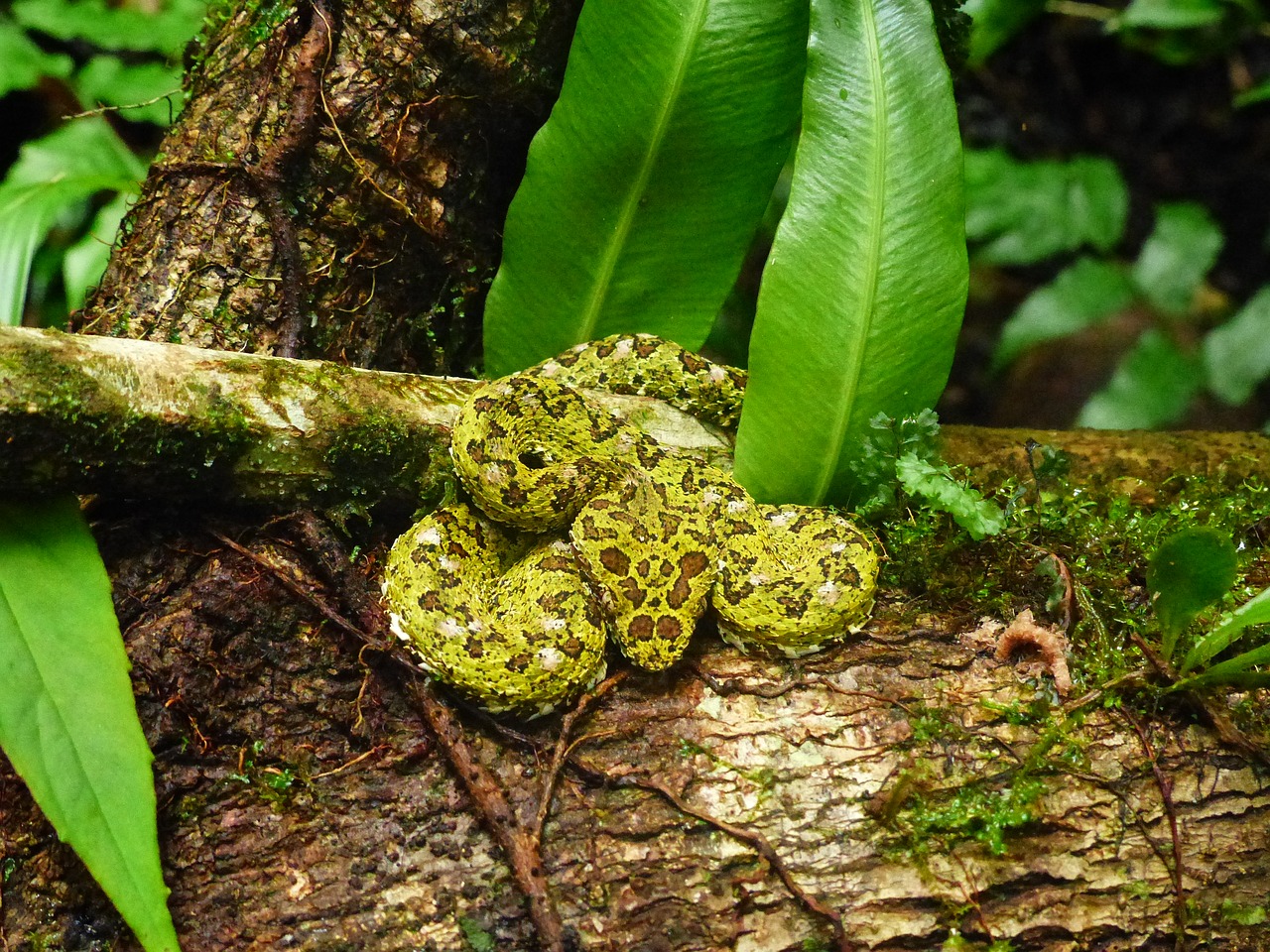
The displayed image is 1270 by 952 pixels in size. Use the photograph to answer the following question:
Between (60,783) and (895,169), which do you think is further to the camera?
(895,169)

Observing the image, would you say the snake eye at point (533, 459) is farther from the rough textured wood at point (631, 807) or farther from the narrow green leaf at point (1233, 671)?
the narrow green leaf at point (1233, 671)

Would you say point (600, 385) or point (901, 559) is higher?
point (600, 385)

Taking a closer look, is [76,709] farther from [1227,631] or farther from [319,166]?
[1227,631]

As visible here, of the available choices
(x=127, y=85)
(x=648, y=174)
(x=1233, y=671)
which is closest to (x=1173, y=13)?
(x=648, y=174)

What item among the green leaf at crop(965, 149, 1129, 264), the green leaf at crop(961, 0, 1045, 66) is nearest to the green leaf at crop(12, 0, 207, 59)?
the green leaf at crop(961, 0, 1045, 66)

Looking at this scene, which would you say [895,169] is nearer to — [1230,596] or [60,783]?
[1230,596]

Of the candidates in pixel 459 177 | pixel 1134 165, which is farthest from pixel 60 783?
pixel 1134 165
